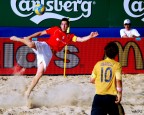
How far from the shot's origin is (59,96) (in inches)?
381

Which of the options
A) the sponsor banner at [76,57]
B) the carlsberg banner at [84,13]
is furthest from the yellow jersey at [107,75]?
the carlsberg banner at [84,13]

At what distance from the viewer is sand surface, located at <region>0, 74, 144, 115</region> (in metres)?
8.66

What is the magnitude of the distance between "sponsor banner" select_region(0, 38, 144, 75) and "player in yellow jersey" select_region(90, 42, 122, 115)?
6.28 metres

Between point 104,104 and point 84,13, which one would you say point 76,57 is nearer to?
point 84,13

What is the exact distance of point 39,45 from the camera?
9227 millimetres

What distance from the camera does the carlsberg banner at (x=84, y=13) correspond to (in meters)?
15.3

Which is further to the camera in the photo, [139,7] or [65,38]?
[139,7]

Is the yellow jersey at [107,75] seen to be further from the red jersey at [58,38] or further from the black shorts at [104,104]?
the red jersey at [58,38]

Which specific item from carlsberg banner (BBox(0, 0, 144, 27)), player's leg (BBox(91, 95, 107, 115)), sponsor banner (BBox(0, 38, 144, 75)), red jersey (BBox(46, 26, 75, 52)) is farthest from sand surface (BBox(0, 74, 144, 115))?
carlsberg banner (BBox(0, 0, 144, 27))

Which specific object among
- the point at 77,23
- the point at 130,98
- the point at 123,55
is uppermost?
the point at 77,23

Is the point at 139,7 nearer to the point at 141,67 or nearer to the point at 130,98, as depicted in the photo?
the point at 141,67

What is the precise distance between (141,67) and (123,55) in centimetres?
53

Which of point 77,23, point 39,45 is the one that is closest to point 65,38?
point 39,45

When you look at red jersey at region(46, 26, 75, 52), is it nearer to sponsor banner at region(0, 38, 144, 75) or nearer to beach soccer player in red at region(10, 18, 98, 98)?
beach soccer player in red at region(10, 18, 98, 98)
